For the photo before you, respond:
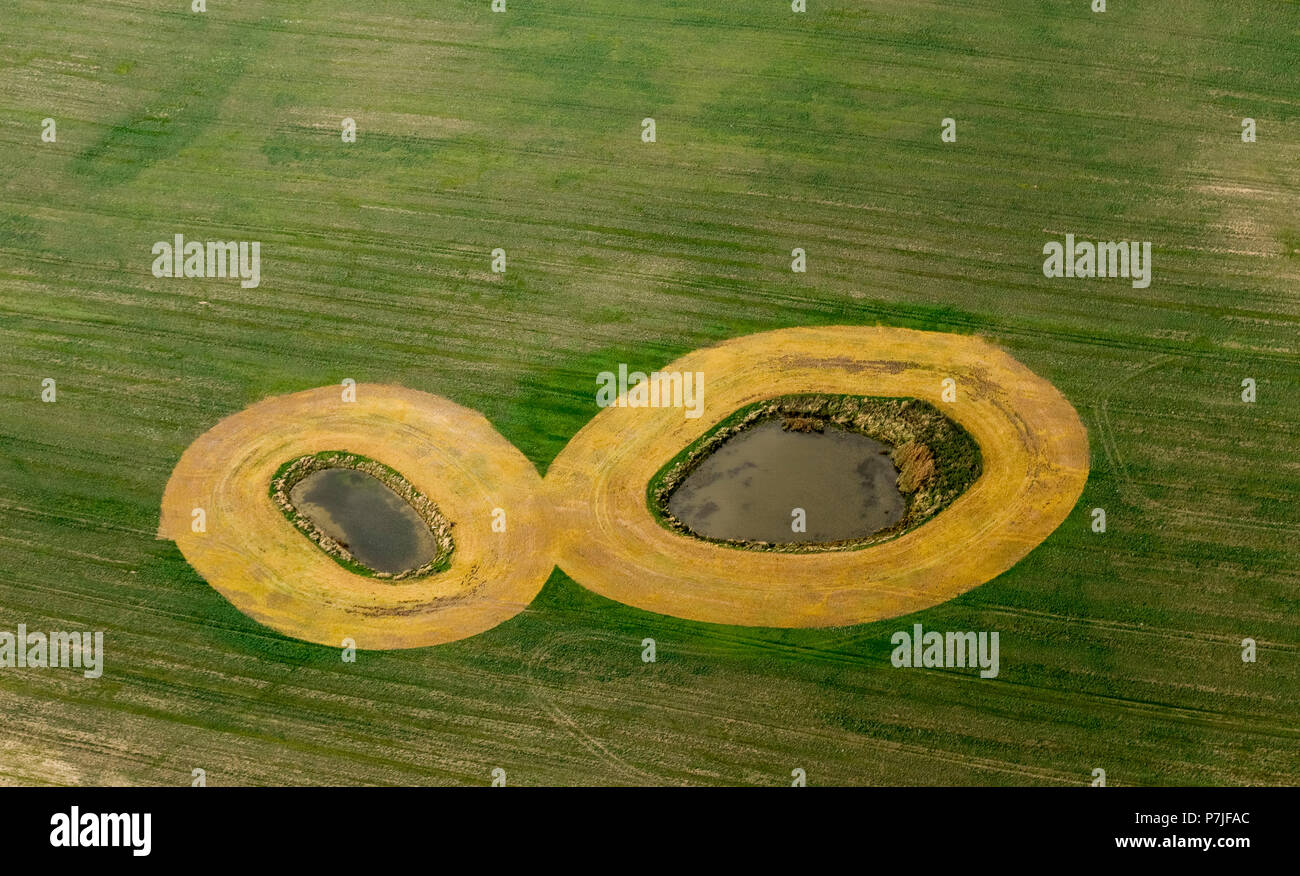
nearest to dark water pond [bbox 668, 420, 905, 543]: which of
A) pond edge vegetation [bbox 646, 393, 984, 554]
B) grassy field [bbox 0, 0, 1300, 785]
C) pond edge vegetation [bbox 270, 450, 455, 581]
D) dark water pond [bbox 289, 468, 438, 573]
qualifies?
pond edge vegetation [bbox 646, 393, 984, 554]

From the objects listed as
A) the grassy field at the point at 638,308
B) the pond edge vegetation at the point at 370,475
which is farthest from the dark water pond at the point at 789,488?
the pond edge vegetation at the point at 370,475

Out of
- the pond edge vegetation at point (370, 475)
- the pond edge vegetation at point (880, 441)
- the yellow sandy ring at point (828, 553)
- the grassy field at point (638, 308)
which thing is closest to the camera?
the grassy field at point (638, 308)

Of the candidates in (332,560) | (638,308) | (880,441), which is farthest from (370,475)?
(880,441)

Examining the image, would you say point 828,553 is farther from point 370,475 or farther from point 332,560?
point 332,560

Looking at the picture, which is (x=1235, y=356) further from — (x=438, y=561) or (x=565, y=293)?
(x=438, y=561)

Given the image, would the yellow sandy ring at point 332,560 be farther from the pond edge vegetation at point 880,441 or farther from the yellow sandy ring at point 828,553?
the pond edge vegetation at point 880,441

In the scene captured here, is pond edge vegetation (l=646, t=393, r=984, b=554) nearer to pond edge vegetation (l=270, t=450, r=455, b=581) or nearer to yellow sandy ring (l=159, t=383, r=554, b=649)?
yellow sandy ring (l=159, t=383, r=554, b=649)

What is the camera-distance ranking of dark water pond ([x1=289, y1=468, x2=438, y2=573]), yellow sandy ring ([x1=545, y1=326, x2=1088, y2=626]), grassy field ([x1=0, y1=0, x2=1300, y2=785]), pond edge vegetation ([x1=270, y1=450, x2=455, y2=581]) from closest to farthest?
1. grassy field ([x1=0, y1=0, x2=1300, y2=785])
2. yellow sandy ring ([x1=545, y1=326, x2=1088, y2=626])
3. pond edge vegetation ([x1=270, y1=450, x2=455, y2=581])
4. dark water pond ([x1=289, y1=468, x2=438, y2=573])
